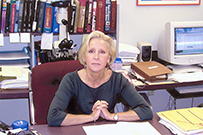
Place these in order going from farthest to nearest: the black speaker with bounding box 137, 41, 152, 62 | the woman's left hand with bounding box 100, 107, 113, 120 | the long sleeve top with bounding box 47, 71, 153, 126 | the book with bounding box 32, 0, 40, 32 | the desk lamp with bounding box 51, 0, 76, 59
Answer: the black speaker with bounding box 137, 41, 152, 62, the book with bounding box 32, 0, 40, 32, the desk lamp with bounding box 51, 0, 76, 59, the long sleeve top with bounding box 47, 71, 153, 126, the woman's left hand with bounding box 100, 107, 113, 120

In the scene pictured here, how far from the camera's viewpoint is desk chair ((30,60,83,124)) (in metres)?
1.60

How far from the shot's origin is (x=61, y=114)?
4.57 ft

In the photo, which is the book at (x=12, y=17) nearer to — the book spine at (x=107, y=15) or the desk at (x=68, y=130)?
the book spine at (x=107, y=15)

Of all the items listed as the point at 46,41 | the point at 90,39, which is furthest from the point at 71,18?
the point at 90,39

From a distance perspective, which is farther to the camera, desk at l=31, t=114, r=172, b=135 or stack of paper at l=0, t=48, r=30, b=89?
stack of paper at l=0, t=48, r=30, b=89

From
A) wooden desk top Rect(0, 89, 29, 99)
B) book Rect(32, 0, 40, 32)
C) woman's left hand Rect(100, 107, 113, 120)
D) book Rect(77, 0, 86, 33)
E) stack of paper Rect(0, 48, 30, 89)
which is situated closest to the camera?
woman's left hand Rect(100, 107, 113, 120)

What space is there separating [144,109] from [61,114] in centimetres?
48

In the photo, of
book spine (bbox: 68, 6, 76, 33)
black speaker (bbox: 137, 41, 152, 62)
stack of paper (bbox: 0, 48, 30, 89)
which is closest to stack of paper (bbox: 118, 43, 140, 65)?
black speaker (bbox: 137, 41, 152, 62)

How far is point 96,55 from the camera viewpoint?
5.23ft

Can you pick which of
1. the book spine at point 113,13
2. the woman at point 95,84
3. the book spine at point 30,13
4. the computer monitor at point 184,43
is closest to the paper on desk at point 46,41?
the book spine at point 30,13

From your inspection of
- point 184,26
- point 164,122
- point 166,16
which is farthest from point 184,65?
point 164,122

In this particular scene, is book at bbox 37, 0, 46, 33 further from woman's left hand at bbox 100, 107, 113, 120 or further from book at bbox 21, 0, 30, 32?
woman's left hand at bbox 100, 107, 113, 120

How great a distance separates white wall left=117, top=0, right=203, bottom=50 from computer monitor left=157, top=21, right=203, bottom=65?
445mm

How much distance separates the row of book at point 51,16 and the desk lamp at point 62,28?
0.09 metres
